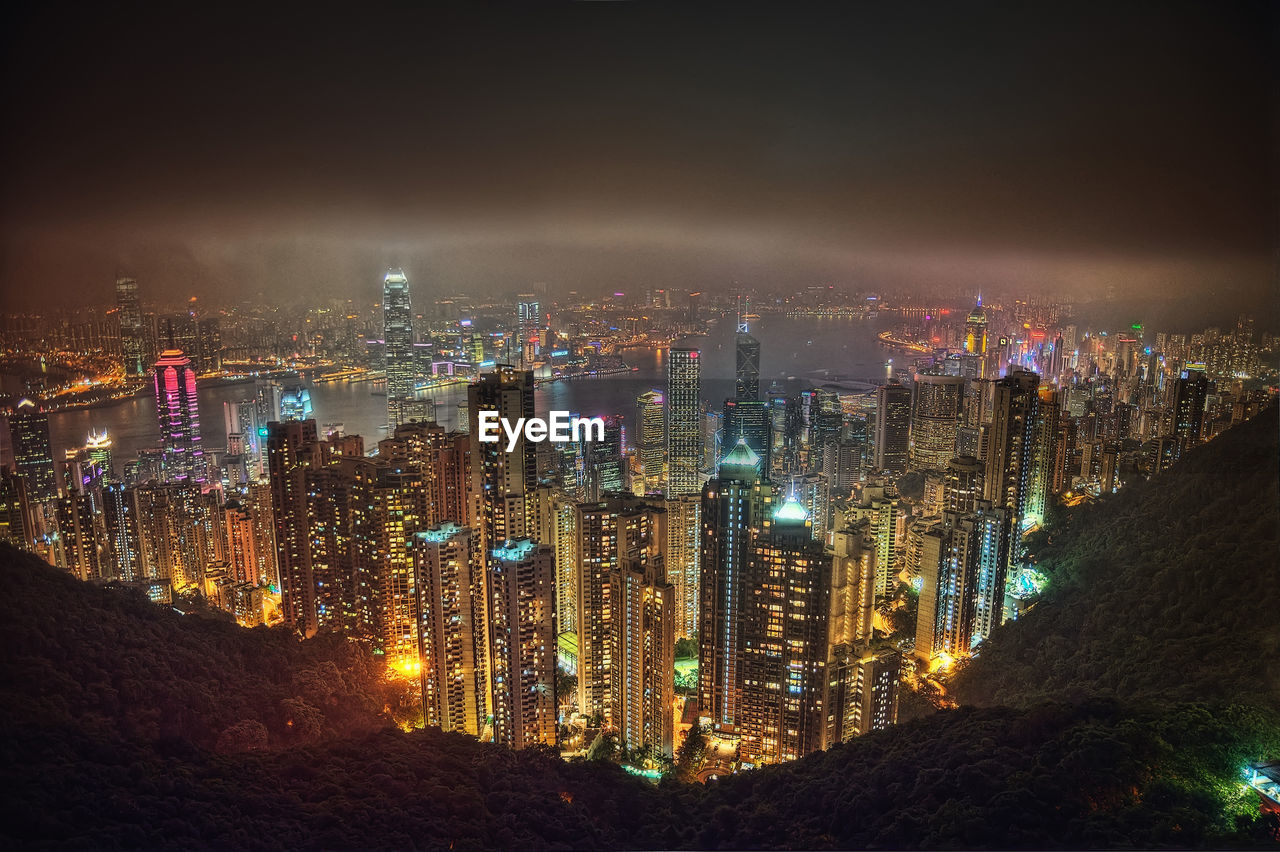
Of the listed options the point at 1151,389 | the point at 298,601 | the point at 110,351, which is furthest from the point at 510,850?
the point at 1151,389

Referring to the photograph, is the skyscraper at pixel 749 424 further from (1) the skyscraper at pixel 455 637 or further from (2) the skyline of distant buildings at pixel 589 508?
(1) the skyscraper at pixel 455 637

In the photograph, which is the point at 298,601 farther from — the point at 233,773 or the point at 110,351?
the point at 233,773

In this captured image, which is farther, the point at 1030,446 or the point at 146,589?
the point at 1030,446

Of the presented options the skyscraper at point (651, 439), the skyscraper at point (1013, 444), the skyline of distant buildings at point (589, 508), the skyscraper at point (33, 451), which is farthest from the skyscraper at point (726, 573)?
the skyscraper at point (33, 451)

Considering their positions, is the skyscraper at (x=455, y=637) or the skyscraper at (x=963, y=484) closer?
the skyscraper at (x=455, y=637)

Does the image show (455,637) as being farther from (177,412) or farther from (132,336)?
(132,336)

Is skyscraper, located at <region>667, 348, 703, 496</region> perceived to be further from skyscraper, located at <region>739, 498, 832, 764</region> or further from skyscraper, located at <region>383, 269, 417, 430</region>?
skyscraper, located at <region>383, 269, 417, 430</region>


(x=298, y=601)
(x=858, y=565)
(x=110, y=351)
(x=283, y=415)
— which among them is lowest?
(x=298, y=601)

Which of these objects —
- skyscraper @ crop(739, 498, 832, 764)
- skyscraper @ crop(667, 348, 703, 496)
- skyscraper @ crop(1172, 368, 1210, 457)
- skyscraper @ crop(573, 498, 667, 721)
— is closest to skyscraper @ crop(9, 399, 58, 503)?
skyscraper @ crop(573, 498, 667, 721)
